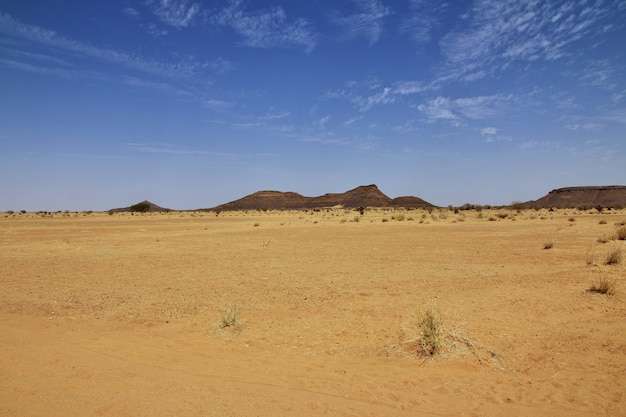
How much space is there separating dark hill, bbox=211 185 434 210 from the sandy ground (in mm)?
132992

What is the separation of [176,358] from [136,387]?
104 cm

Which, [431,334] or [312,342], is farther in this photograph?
[312,342]

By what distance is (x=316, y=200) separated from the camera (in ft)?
541

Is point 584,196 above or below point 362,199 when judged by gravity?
below

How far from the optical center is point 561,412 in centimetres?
476

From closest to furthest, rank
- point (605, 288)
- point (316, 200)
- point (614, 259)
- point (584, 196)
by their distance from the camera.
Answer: point (605, 288) < point (614, 259) < point (584, 196) < point (316, 200)

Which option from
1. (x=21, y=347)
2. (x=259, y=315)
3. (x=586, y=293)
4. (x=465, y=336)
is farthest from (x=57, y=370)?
(x=586, y=293)

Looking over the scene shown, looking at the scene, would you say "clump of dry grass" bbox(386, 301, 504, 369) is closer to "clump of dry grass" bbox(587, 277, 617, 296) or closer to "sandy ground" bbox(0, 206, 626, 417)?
"sandy ground" bbox(0, 206, 626, 417)

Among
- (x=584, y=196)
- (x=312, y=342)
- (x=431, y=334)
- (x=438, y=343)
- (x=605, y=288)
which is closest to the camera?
(x=438, y=343)

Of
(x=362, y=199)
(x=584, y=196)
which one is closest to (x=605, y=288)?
(x=584, y=196)

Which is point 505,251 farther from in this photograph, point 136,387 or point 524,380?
point 136,387

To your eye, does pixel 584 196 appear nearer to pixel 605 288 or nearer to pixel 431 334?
pixel 605 288

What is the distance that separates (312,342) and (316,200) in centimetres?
15779

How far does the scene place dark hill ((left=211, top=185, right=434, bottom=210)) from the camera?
491 ft
